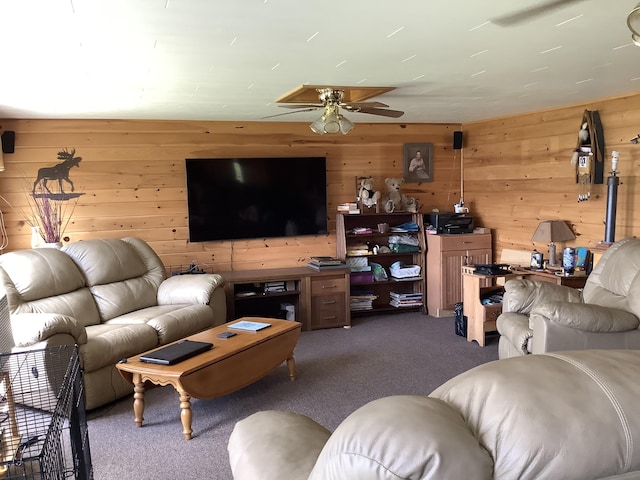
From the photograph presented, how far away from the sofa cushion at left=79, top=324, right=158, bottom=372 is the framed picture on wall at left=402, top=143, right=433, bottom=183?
3498 mm

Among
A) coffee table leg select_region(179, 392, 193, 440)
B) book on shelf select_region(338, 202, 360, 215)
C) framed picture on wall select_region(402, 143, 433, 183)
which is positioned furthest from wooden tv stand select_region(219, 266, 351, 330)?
coffee table leg select_region(179, 392, 193, 440)

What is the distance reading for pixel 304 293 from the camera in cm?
539

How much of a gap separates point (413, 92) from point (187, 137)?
247 cm

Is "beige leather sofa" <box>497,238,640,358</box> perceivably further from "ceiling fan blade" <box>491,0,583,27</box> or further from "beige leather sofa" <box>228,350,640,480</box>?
"beige leather sofa" <box>228,350,640,480</box>

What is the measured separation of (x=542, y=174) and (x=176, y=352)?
153 inches

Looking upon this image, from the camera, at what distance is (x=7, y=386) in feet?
Answer: 7.50

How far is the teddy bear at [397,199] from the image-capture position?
599 centimetres

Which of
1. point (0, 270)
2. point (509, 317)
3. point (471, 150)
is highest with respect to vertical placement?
point (471, 150)

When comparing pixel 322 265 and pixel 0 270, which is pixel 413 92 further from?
pixel 0 270

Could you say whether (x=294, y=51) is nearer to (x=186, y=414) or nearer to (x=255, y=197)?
(x=186, y=414)

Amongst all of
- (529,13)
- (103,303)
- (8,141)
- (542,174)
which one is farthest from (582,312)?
(8,141)

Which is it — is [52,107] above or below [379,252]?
above

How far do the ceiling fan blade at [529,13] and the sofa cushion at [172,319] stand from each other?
10.0ft

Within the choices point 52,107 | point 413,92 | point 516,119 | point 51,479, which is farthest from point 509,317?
point 52,107
